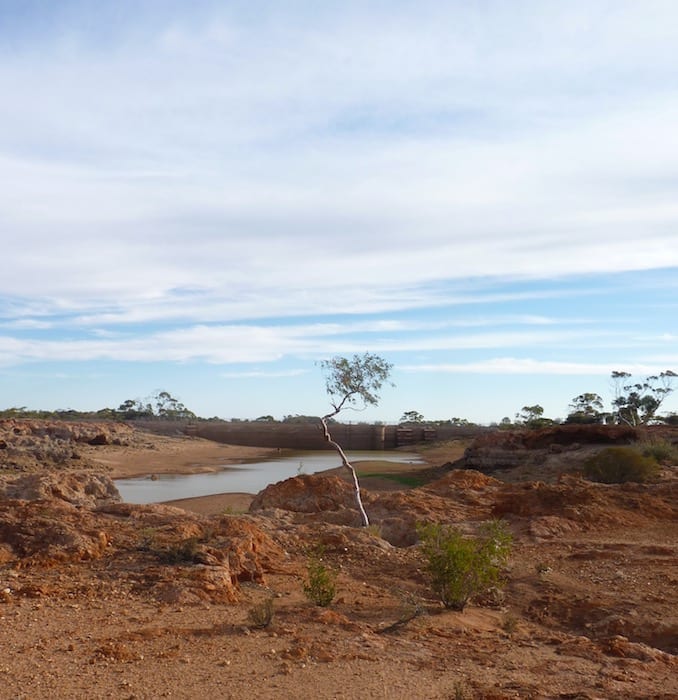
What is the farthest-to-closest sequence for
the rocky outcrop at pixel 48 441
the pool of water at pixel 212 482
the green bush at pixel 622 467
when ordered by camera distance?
1. the rocky outcrop at pixel 48 441
2. the pool of water at pixel 212 482
3. the green bush at pixel 622 467

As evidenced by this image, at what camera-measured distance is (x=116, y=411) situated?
101375 mm

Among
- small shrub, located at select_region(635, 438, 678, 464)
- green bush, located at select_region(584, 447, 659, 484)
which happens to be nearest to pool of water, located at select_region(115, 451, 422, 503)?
green bush, located at select_region(584, 447, 659, 484)

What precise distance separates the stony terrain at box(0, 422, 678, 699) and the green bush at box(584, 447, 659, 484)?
6233mm

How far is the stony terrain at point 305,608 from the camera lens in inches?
230

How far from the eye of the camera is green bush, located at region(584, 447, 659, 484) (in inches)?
856

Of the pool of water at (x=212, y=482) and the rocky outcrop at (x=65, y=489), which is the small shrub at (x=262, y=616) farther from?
the pool of water at (x=212, y=482)

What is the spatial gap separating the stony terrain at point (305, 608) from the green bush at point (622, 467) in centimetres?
623

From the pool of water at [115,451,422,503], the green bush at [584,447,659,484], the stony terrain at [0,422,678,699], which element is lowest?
the pool of water at [115,451,422,503]

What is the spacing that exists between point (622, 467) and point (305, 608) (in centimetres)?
1634

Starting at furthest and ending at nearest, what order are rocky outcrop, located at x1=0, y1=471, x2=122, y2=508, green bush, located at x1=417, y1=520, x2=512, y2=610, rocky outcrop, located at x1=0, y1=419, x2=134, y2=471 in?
rocky outcrop, located at x1=0, y1=419, x2=134, y2=471 < rocky outcrop, located at x1=0, y1=471, x2=122, y2=508 < green bush, located at x1=417, y1=520, x2=512, y2=610

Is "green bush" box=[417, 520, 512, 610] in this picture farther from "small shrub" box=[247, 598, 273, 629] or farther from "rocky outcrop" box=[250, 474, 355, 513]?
"rocky outcrop" box=[250, 474, 355, 513]

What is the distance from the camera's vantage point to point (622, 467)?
22125 mm

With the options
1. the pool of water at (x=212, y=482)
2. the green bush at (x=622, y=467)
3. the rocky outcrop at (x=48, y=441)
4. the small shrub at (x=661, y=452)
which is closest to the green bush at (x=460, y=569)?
the green bush at (x=622, y=467)

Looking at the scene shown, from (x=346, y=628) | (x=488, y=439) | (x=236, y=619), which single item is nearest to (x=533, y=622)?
(x=346, y=628)
